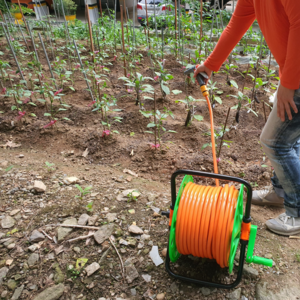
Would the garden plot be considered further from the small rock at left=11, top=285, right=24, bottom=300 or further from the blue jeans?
the blue jeans

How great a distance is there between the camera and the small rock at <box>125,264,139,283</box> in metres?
1.46

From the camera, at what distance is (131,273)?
4.89 feet

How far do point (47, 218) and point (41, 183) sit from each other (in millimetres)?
387

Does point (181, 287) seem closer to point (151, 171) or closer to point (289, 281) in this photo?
point (289, 281)

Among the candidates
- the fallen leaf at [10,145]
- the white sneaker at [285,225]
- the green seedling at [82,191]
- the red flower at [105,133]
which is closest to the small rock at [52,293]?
the green seedling at [82,191]

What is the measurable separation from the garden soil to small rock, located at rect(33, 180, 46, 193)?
0.05 m

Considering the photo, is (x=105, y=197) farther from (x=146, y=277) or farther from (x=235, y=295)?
(x=235, y=295)

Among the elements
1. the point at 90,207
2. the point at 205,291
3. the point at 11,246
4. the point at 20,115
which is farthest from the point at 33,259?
the point at 20,115

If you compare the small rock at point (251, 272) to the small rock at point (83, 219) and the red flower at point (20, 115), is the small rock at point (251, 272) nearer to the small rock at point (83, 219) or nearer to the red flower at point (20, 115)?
the small rock at point (83, 219)

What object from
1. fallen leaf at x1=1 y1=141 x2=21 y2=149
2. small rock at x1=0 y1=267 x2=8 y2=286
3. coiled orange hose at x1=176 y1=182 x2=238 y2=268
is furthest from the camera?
fallen leaf at x1=1 y1=141 x2=21 y2=149

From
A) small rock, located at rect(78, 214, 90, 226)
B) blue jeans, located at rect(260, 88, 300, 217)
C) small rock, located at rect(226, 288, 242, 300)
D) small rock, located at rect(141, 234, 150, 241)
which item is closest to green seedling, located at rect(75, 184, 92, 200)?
small rock, located at rect(78, 214, 90, 226)

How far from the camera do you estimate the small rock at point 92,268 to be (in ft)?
4.86

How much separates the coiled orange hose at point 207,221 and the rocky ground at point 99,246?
31 cm

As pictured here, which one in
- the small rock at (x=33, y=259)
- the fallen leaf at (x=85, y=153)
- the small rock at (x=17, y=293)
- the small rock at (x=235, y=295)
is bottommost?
the fallen leaf at (x=85, y=153)
